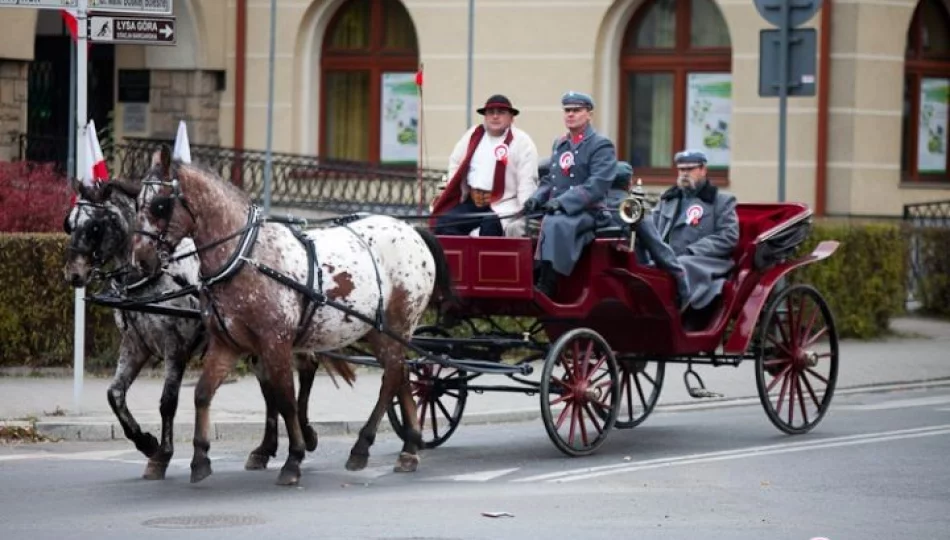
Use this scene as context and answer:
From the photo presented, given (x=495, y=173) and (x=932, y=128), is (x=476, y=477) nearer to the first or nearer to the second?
(x=495, y=173)

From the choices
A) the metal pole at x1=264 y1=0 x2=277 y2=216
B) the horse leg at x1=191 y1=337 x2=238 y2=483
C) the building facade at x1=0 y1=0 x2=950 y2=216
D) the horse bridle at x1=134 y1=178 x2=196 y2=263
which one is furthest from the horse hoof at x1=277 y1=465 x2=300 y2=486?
the metal pole at x1=264 y1=0 x2=277 y2=216

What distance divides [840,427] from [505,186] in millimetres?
3268

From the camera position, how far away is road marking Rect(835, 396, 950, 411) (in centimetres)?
1599

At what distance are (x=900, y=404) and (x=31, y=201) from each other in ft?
26.0

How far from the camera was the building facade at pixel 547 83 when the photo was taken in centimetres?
2538

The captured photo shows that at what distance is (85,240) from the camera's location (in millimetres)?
11500

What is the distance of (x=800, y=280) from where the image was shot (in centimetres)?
1964

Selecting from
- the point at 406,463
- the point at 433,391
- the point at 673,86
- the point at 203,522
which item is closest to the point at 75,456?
the point at 406,463

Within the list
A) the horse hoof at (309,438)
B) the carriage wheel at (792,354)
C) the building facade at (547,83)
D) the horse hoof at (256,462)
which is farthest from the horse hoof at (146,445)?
the building facade at (547,83)

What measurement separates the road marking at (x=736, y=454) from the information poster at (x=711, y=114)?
12.0 m

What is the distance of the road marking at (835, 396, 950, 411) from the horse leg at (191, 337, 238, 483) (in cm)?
638

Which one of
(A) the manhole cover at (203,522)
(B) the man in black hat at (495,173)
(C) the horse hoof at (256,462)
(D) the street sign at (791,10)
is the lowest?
(A) the manhole cover at (203,522)

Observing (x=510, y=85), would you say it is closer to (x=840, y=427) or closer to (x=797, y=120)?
(x=797, y=120)

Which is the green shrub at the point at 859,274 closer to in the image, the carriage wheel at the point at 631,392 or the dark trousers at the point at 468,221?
the carriage wheel at the point at 631,392
